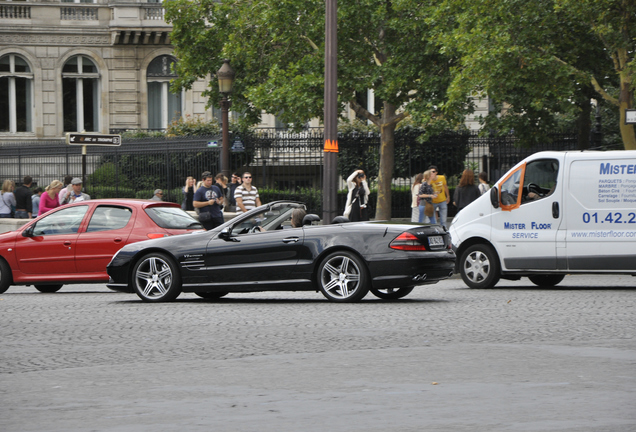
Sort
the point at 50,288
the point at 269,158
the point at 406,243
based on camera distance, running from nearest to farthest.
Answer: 1. the point at 406,243
2. the point at 50,288
3. the point at 269,158

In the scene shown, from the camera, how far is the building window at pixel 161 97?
37312mm

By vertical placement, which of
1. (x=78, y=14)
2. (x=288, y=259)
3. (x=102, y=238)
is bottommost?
(x=288, y=259)

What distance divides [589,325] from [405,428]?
4.92 meters

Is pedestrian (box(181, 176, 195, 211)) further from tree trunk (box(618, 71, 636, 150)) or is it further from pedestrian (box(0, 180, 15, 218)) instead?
tree trunk (box(618, 71, 636, 150))

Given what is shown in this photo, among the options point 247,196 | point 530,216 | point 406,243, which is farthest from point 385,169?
point 406,243

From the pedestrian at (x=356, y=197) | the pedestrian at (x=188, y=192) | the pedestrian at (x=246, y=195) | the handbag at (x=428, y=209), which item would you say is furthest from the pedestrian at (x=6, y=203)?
the handbag at (x=428, y=209)

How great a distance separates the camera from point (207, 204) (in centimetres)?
1809

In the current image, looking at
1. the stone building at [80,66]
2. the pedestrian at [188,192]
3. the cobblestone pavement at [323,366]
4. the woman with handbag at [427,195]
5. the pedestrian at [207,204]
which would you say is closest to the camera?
the cobblestone pavement at [323,366]

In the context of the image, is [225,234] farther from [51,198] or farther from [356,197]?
[51,198]

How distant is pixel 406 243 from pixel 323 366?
4591 millimetres

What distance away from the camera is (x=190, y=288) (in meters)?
12.8

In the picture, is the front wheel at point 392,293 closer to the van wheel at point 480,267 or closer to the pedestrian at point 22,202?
the van wheel at point 480,267

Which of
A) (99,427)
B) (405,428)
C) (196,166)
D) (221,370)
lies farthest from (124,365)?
(196,166)

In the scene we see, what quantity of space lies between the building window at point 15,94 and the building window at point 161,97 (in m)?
4.40
